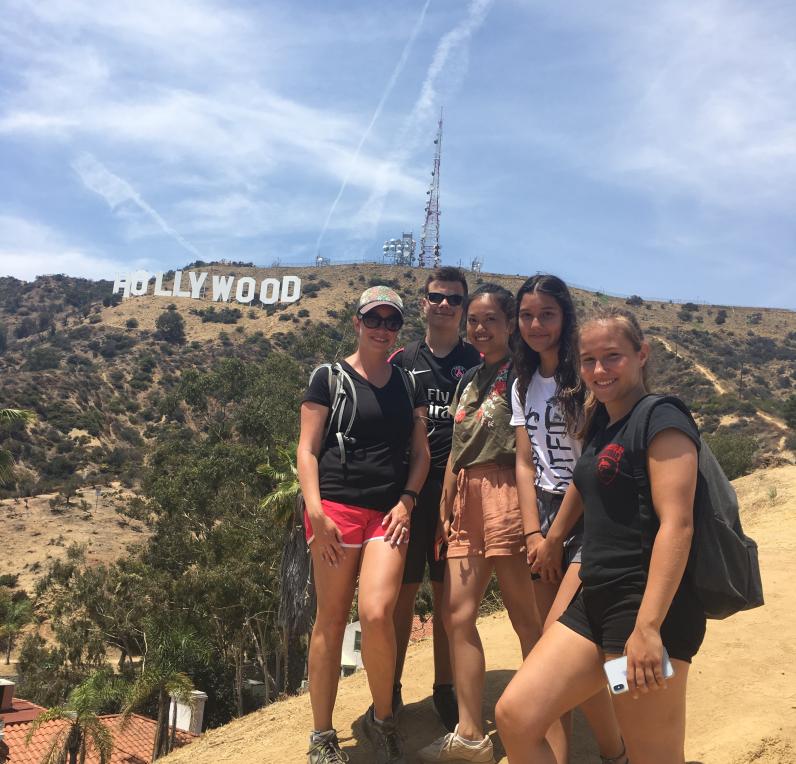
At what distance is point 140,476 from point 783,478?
3471 cm

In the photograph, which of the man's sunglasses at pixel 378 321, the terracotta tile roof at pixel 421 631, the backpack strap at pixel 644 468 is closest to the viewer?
the backpack strap at pixel 644 468

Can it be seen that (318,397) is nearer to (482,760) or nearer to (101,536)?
(482,760)

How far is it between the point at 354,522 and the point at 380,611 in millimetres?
441

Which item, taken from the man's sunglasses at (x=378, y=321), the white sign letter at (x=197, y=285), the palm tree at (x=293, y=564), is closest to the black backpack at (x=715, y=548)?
the man's sunglasses at (x=378, y=321)

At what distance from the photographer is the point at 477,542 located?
3.54 meters

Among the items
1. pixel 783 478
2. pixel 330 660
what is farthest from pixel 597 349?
pixel 783 478

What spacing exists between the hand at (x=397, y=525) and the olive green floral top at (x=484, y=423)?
1.14 feet

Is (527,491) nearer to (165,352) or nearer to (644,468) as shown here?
(644,468)

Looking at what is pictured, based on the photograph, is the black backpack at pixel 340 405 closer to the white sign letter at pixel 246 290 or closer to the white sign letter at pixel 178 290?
the white sign letter at pixel 246 290

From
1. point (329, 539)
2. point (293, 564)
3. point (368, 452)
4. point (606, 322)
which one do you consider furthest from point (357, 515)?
point (293, 564)

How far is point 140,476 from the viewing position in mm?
41406

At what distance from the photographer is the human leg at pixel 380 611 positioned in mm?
3414

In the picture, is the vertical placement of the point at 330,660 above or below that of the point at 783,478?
below

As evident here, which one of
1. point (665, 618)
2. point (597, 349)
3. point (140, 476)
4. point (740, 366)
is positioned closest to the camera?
point (665, 618)
